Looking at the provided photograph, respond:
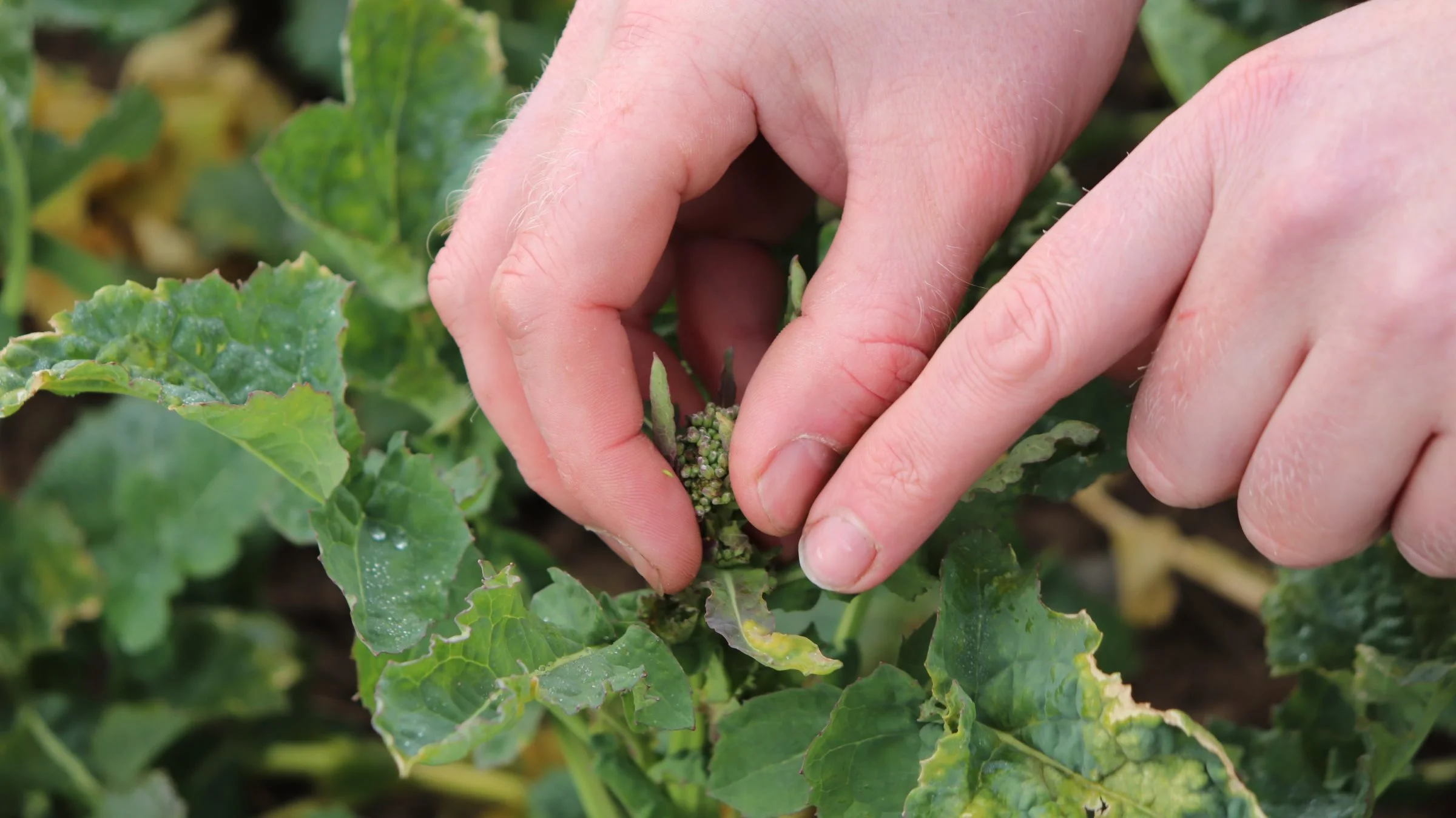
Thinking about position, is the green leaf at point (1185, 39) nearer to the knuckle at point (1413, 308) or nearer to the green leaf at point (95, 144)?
the knuckle at point (1413, 308)

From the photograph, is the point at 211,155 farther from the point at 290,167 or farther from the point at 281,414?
the point at 281,414

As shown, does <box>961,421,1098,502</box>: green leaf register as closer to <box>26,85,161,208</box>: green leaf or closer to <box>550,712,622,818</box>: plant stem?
<box>550,712,622,818</box>: plant stem

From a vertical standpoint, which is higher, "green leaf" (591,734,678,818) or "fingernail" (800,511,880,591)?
"fingernail" (800,511,880,591)

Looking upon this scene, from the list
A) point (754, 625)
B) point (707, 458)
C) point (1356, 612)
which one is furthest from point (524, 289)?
point (1356, 612)

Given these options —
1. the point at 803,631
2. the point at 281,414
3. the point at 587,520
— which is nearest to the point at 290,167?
the point at 281,414

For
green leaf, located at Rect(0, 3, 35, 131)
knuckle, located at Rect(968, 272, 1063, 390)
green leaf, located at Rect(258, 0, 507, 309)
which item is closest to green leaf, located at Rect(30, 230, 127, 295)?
green leaf, located at Rect(0, 3, 35, 131)

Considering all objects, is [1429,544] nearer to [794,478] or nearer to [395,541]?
[794,478]
